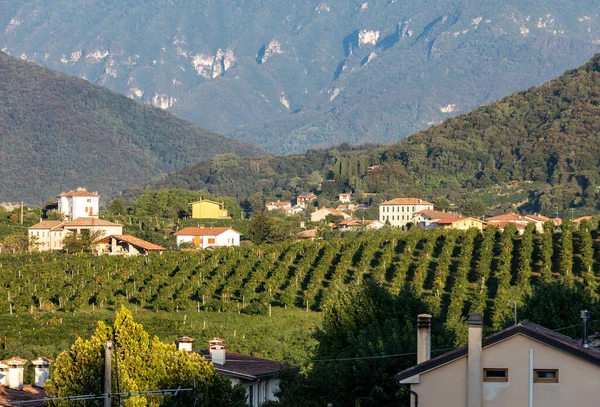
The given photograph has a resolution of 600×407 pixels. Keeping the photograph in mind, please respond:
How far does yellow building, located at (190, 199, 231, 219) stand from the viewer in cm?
→ 14912

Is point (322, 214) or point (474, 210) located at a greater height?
point (322, 214)

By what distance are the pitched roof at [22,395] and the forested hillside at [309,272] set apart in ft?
104

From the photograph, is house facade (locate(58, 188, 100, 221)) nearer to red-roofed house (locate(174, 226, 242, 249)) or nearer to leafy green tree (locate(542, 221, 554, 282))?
red-roofed house (locate(174, 226, 242, 249))

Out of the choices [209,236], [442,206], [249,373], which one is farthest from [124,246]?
[249,373]

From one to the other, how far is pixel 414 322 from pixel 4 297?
42.5 metres

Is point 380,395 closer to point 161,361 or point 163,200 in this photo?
point 161,361

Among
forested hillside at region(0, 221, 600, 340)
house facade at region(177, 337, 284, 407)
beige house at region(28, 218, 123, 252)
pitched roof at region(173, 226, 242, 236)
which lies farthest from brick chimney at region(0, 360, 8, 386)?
pitched roof at region(173, 226, 242, 236)

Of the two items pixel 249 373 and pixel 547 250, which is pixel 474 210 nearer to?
pixel 547 250

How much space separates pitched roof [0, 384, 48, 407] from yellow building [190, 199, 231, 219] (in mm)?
112972

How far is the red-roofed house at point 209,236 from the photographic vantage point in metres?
118

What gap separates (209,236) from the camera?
11806 cm

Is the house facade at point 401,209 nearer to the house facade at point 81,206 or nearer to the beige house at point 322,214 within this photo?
the beige house at point 322,214

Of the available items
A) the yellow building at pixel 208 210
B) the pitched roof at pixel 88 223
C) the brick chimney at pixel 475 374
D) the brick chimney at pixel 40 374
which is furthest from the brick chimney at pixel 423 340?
the yellow building at pixel 208 210

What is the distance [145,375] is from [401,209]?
449 feet
